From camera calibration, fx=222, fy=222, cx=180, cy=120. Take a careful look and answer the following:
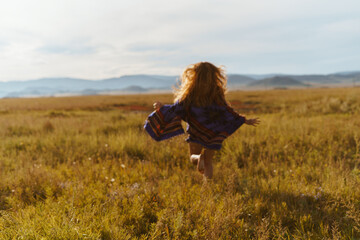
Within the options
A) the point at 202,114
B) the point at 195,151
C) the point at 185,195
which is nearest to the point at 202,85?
the point at 202,114

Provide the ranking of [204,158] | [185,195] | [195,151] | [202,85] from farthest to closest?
1. [195,151]
2. [204,158]
3. [202,85]
4. [185,195]

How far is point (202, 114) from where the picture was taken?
3639mm

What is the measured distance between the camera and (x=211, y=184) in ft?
11.4

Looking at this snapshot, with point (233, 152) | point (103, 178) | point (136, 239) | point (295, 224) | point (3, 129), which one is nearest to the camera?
point (136, 239)

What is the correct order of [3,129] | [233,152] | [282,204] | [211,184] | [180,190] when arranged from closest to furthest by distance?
[282,204]
[180,190]
[211,184]
[233,152]
[3,129]

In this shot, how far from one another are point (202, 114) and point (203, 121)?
118mm

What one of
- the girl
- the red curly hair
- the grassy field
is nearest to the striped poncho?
the girl

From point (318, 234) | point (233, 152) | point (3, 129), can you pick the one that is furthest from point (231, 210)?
point (3, 129)

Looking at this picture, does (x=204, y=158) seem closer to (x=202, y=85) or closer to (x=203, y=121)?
(x=203, y=121)

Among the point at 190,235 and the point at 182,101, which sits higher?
the point at 182,101

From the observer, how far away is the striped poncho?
3662mm

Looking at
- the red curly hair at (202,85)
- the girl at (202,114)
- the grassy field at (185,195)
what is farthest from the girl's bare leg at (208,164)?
the red curly hair at (202,85)

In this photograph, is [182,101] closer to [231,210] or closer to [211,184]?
[211,184]

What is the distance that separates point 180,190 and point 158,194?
321 millimetres
